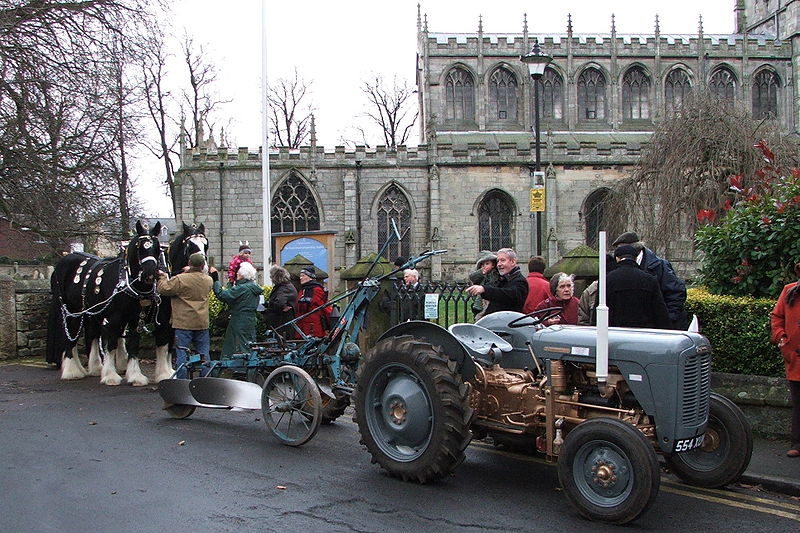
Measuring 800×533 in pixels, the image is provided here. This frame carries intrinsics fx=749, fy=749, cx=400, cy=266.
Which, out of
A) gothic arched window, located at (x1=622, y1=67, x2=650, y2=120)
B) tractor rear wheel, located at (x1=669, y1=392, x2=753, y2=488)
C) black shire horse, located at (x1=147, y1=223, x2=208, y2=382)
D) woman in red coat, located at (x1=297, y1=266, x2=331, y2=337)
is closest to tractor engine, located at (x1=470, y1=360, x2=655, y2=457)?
tractor rear wheel, located at (x1=669, y1=392, x2=753, y2=488)

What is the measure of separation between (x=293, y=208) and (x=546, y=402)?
33968mm

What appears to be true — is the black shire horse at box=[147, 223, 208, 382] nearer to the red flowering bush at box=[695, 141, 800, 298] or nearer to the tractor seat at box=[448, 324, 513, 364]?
the tractor seat at box=[448, 324, 513, 364]

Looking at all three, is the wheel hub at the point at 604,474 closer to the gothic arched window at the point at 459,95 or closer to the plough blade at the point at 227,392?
the plough blade at the point at 227,392

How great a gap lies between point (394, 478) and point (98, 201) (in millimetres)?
12782

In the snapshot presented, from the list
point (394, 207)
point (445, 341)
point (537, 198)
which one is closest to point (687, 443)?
point (445, 341)

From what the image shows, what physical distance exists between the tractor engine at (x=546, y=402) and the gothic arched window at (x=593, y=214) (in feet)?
110

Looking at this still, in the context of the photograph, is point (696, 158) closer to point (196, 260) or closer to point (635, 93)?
point (196, 260)

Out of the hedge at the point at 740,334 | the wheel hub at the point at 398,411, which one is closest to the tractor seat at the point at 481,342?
the wheel hub at the point at 398,411

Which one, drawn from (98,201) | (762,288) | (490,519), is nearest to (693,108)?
Result: (762,288)

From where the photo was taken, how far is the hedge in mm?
8203

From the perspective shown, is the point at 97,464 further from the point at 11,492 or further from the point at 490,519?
the point at 490,519

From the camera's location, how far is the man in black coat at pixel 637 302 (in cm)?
710

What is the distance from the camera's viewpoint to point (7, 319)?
1495cm

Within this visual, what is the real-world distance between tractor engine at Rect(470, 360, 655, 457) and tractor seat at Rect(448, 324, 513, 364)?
11 centimetres
